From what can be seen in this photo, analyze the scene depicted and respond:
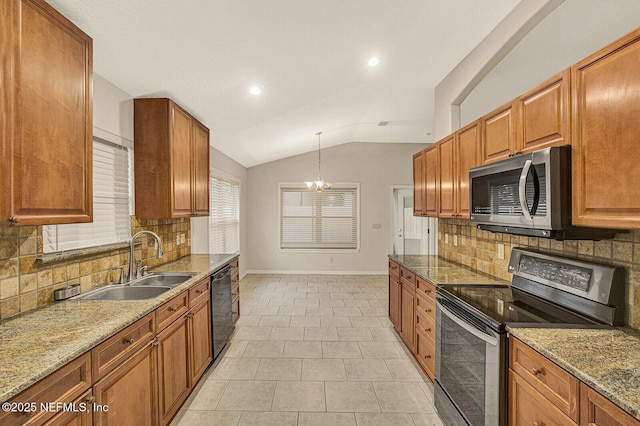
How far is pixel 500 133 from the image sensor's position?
218cm

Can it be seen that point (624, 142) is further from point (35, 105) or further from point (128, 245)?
point (128, 245)

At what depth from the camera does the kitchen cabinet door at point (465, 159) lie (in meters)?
2.51

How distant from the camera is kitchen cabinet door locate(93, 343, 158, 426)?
142 cm

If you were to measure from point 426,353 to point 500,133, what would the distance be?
186cm

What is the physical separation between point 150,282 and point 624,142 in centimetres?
316

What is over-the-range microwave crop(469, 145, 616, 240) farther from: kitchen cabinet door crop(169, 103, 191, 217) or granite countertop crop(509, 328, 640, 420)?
kitchen cabinet door crop(169, 103, 191, 217)

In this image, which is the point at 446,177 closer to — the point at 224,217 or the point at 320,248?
the point at 224,217

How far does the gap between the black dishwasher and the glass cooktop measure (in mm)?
2036

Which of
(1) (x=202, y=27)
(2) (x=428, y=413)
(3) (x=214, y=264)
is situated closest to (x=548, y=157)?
(2) (x=428, y=413)

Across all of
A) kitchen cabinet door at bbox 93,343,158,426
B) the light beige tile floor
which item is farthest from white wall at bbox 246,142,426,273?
kitchen cabinet door at bbox 93,343,158,426

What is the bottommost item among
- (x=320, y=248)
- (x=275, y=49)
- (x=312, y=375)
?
(x=312, y=375)

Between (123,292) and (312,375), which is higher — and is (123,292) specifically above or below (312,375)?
above

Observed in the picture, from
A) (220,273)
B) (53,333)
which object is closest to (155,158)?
(220,273)

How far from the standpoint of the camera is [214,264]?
3.24 m
